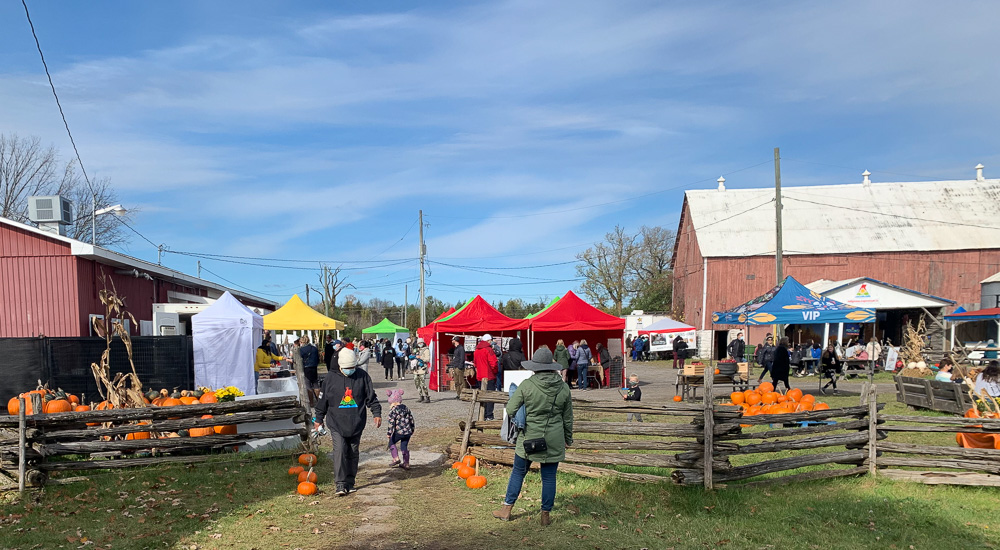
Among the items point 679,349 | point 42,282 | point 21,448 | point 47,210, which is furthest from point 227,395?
point 679,349

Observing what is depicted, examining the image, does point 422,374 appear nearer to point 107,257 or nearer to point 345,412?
point 107,257

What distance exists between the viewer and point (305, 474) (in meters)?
9.20

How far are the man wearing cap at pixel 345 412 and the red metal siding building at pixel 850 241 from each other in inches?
1424

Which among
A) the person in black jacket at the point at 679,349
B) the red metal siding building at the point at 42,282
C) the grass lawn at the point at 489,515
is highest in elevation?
the red metal siding building at the point at 42,282

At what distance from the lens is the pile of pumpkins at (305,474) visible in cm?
861

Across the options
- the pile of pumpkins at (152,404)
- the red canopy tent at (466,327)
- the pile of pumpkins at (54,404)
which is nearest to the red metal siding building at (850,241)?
the red canopy tent at (466,327)

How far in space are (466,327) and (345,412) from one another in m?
13.7

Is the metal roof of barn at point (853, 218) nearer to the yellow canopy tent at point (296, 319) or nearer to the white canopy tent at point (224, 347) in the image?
the yellow canopy tent at point (296, 319)

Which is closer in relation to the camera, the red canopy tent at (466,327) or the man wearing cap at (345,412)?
the man wearing cap at (345,412)

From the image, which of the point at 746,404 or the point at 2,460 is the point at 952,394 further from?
the point at 2,460

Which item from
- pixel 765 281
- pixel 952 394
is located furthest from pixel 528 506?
pixel 765 281

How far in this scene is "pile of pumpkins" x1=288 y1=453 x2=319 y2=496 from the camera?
28.2 feet

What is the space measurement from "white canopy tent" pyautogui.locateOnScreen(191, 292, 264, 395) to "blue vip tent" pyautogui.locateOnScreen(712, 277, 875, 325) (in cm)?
1213

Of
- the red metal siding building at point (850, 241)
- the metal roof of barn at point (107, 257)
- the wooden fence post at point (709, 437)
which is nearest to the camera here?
the wooden fence post at point (709, 437)
